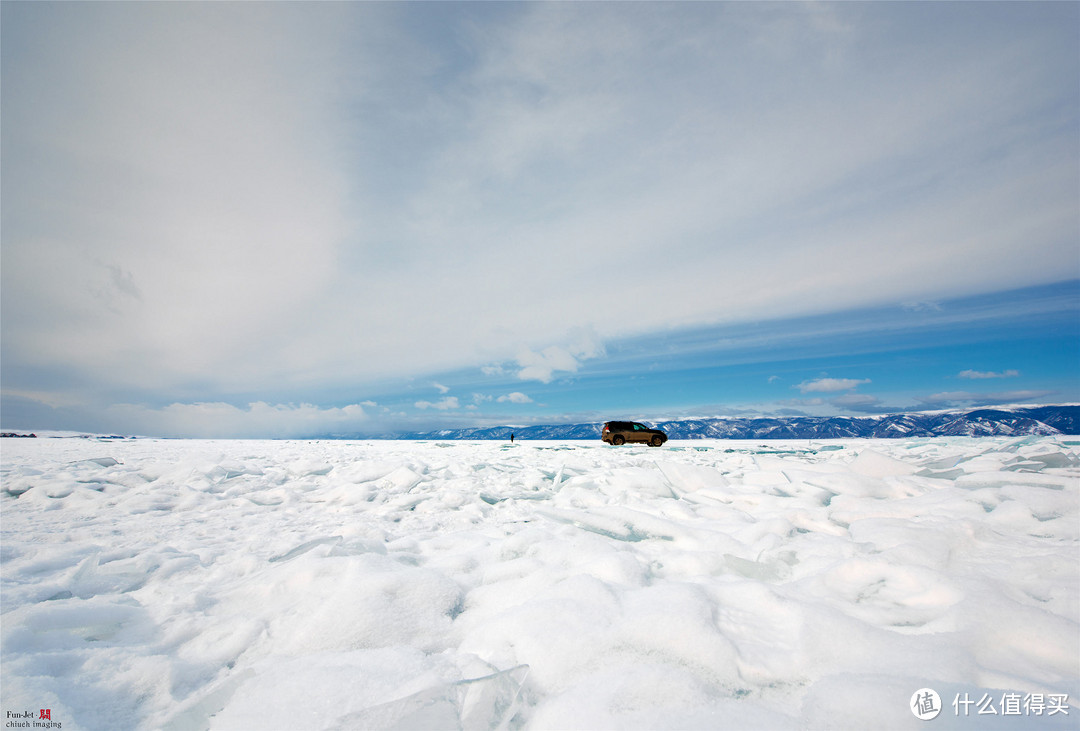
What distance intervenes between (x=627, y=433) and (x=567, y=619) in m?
25.0

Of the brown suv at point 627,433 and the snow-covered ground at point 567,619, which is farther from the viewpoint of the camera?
the brown suv at point 627,433

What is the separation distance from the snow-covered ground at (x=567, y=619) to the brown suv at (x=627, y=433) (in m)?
21.1

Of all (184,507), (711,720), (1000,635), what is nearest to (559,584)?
(711,720)

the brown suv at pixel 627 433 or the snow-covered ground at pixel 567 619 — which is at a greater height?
the snow-covered ground at pixel 567 619

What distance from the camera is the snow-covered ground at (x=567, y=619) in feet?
6.17

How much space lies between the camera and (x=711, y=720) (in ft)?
5.74

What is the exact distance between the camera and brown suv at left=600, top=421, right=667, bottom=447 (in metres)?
26.2

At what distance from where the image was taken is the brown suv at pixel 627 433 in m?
26.2

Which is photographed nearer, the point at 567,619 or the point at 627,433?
the point at 567,619

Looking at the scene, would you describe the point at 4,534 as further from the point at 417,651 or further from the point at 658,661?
the point at 658,661

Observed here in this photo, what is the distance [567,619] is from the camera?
2.51 metres

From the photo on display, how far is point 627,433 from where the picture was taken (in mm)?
26703

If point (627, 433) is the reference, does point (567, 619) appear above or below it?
above

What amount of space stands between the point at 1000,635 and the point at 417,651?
3.33 metres
